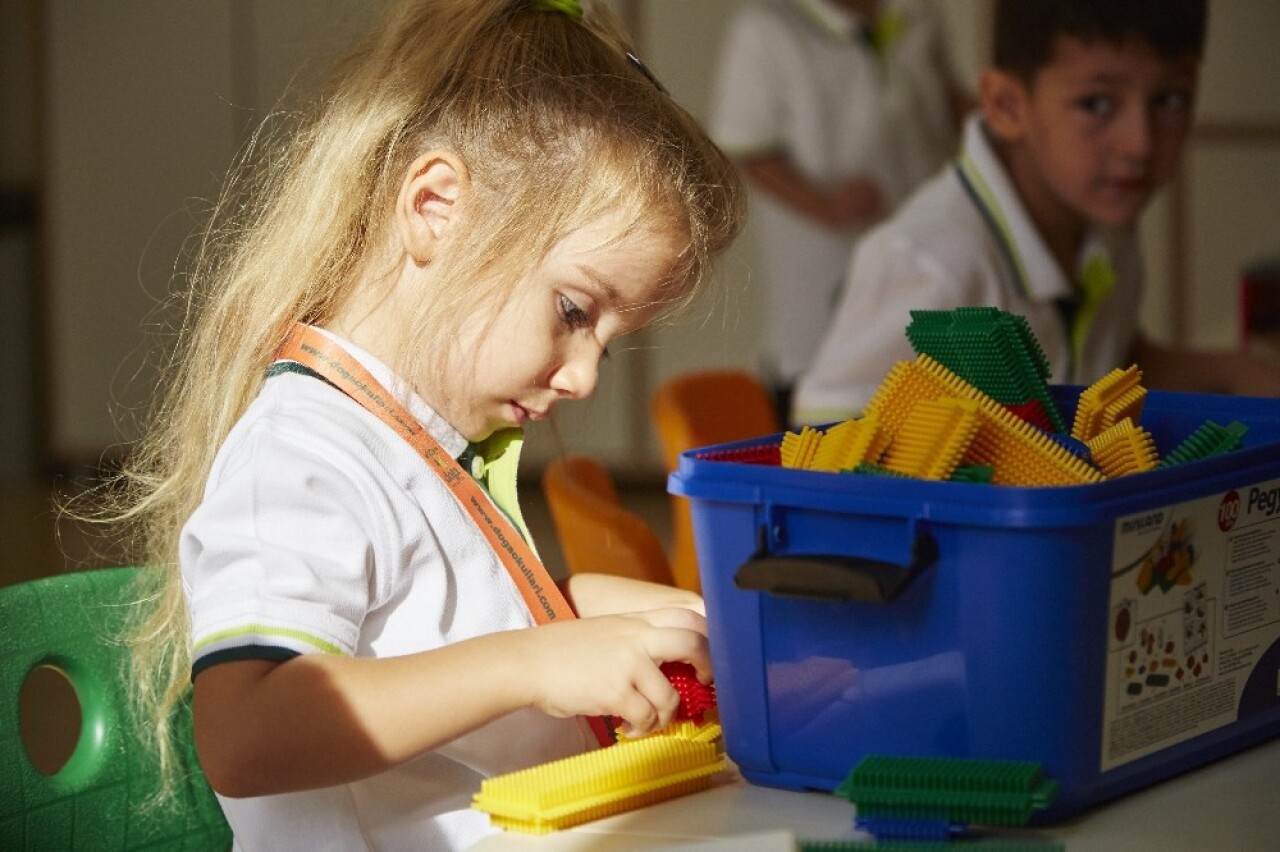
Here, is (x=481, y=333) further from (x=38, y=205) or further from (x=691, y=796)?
(x=38, y=205)

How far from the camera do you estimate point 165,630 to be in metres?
1.17

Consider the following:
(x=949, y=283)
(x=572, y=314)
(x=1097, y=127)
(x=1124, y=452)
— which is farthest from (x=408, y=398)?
(x=1097, y=127)

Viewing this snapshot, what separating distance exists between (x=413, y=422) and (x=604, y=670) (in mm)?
274

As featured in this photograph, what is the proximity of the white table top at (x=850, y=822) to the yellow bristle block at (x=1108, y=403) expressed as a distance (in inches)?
8.3

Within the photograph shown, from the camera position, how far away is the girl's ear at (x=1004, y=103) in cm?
208

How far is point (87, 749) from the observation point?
115cm

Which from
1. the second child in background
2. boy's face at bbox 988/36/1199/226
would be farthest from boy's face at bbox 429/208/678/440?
the second child in background

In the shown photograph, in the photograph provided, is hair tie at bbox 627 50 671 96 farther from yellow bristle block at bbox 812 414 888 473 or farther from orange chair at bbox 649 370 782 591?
orange chair at bbox 649 370 782 591

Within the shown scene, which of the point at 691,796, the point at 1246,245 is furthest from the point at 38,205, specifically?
the point at 691,796

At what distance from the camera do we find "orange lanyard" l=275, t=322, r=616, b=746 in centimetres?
108

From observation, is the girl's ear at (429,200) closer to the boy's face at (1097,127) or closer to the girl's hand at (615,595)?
the girl's hand at (615,595)

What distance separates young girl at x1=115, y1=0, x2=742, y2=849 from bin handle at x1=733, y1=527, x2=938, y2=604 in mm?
104

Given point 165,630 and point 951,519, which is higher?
point 951,519

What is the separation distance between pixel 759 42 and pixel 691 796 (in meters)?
2.81
